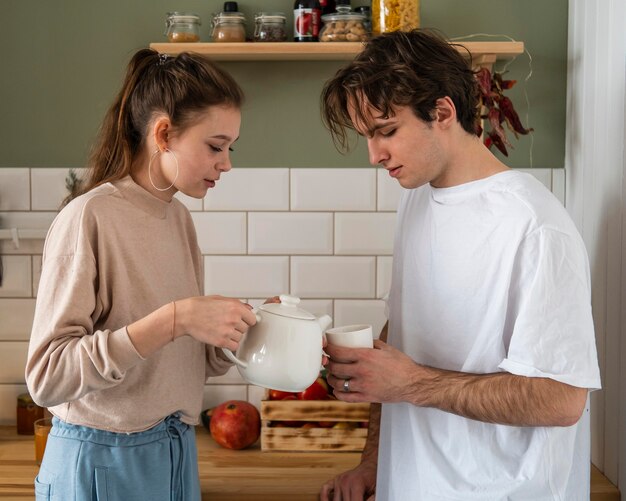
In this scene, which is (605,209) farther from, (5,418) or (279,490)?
(5,418)

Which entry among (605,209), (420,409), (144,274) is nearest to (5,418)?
(144,274)

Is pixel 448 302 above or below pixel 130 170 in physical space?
below

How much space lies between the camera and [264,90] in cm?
228

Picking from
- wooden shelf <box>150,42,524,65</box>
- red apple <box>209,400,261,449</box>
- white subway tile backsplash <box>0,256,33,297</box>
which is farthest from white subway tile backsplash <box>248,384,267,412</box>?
wooden shelf <box>150,42,524,65</box>

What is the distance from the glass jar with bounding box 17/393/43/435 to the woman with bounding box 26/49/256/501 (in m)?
0.85

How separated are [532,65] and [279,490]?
1290 millimetres

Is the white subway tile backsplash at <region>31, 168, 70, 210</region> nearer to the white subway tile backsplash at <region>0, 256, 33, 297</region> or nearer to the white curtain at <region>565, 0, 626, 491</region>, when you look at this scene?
the white subway tile backsplash at <region>0, 256, 33, 297</region>

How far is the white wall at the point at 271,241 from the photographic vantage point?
230 centimetres

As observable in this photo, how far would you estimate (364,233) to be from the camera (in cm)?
231

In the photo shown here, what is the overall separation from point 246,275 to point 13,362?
0.69 metres

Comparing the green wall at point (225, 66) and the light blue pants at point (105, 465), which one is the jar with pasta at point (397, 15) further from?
the light blue pants at point (105, 465)

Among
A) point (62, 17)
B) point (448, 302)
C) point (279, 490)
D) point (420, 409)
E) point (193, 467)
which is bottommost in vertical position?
point (279, 490)

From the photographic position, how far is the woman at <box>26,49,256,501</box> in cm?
125

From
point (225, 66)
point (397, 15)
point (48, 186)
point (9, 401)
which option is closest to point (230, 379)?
point (9, 401)
